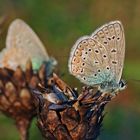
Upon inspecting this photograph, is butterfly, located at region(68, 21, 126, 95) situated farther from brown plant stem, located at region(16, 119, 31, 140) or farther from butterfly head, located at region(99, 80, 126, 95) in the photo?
brown plant stem, located at region(16, 119, 31, 140)

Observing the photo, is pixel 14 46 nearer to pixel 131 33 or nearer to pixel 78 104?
pixel 78 104

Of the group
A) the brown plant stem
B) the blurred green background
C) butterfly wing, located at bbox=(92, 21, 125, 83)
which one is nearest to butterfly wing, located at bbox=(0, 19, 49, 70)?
the brown plant stem

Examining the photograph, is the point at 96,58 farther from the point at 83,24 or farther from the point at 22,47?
the point at 83,24

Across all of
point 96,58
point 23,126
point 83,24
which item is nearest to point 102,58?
point 96,58

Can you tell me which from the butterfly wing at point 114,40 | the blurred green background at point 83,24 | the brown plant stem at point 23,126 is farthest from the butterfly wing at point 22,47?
the blurred green background at point 83,24

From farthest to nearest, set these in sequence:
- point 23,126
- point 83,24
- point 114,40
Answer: point 83,24 < point 23,126 < point 114,40

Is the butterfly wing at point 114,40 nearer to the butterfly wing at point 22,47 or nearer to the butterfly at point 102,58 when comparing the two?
the butterfly at point 102,58

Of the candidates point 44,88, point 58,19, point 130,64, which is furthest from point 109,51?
point 58,19
